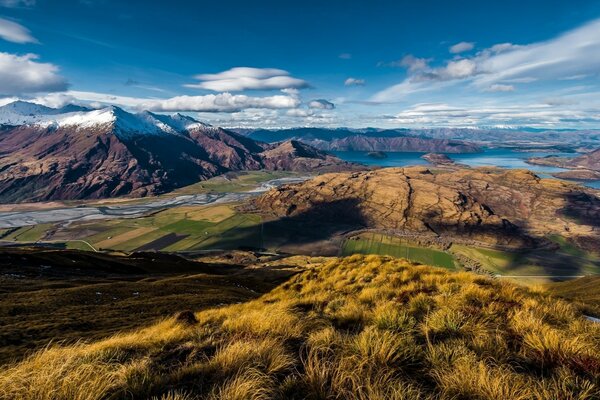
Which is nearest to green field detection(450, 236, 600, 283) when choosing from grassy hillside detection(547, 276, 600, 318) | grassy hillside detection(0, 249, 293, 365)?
grassy hillside detection(547, 276, 600, 318)

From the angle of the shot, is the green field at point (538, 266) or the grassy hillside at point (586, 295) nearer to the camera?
the grassy hillside at point (586, 295)

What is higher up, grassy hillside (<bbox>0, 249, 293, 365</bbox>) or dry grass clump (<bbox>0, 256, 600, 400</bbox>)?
dry grass clump (<bbox>0, 256, 600, 400</bbox>)

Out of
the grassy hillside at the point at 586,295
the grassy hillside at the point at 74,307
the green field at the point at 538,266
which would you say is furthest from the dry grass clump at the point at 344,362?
the green field at the point at 538,266

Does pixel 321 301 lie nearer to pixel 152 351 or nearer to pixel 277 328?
pixel 277 328

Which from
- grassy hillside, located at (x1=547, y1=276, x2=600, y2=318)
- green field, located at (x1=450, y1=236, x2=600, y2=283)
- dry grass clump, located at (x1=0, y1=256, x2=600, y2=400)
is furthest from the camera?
green field, located at (x1=450, y1=236, x2=600, y2=283)

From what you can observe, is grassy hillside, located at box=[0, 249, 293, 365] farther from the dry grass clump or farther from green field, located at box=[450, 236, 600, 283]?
green field, located at box=[450, 236, 600, 283]

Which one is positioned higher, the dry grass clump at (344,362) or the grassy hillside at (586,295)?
the dry grass clump at (344,362)

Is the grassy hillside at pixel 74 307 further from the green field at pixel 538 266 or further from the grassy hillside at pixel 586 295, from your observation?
the green field at pixel 538 266

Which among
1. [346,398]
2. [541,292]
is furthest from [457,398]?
[541,292]
